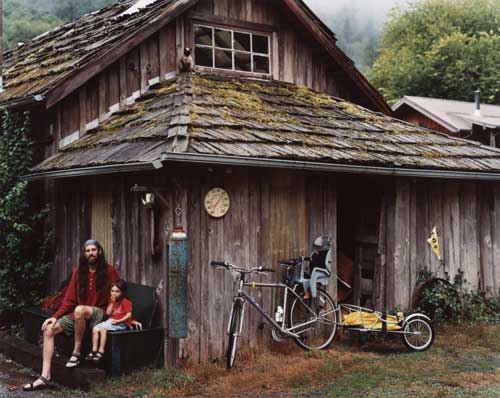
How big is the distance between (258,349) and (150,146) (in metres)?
2.85

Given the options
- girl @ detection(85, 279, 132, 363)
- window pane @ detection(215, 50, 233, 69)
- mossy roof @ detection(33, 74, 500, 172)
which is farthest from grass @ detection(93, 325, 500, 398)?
window pane @ detection(215, 50, 233, 69)

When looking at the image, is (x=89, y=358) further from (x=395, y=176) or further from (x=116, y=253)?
(x=395, y=176)

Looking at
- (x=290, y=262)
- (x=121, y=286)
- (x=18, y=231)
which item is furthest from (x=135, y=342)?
(x=18, y=231)

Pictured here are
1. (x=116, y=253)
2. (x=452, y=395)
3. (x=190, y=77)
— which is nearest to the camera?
(x=452, y=395)

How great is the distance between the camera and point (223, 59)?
1147 cm

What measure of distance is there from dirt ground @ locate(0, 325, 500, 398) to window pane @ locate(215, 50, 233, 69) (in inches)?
201

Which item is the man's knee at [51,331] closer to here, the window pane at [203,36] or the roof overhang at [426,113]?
the window pane at [203,36]

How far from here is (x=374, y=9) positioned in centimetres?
13125

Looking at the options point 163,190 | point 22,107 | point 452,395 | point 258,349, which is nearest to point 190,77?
point 22,107

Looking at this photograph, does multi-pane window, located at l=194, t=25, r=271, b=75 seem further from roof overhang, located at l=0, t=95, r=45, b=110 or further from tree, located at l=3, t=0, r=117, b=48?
tree, located at l=3, t=0, r=117, b=48

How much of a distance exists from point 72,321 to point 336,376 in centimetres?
308

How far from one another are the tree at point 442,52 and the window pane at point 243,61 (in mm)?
→ 32288

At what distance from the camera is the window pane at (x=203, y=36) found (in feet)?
36.8

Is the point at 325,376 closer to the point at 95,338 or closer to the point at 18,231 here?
the point at 95,338
